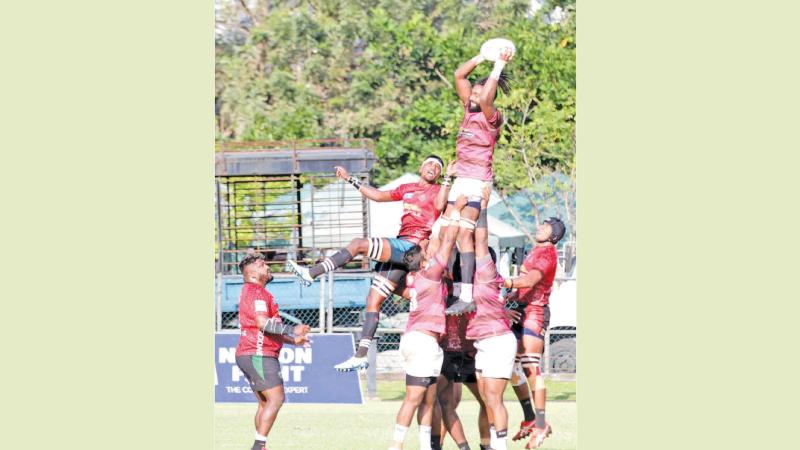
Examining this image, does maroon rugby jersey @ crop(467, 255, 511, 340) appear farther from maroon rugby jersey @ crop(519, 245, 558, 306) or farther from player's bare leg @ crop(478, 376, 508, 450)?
Result: maroon rugby jersey @ crop(519, 245, 558, 306)

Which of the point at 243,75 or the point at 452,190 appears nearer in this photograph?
the point at 452,190

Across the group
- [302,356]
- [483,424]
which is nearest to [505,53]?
[483,424]

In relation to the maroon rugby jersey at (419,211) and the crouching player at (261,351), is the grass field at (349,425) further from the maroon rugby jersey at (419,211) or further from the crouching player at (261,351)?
the maroon rugby jersey at (419,211)

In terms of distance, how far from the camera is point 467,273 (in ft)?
43.6

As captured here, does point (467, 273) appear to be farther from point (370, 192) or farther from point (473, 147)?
point (370, 192)

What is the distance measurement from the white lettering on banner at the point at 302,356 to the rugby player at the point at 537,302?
633 centimetres

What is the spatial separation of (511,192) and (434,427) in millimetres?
15890

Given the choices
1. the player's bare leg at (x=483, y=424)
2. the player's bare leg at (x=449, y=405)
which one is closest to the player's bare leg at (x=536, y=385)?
the player's bare leg at (x=483, y=424)

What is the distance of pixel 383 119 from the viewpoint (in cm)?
3469

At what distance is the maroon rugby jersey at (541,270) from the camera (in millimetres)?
14211

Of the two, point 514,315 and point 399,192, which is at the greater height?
point 399,192

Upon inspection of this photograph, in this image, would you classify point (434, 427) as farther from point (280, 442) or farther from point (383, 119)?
point (383, 119)

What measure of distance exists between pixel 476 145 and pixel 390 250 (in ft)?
4.96

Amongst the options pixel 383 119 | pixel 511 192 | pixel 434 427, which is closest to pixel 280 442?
pixel 434 427
